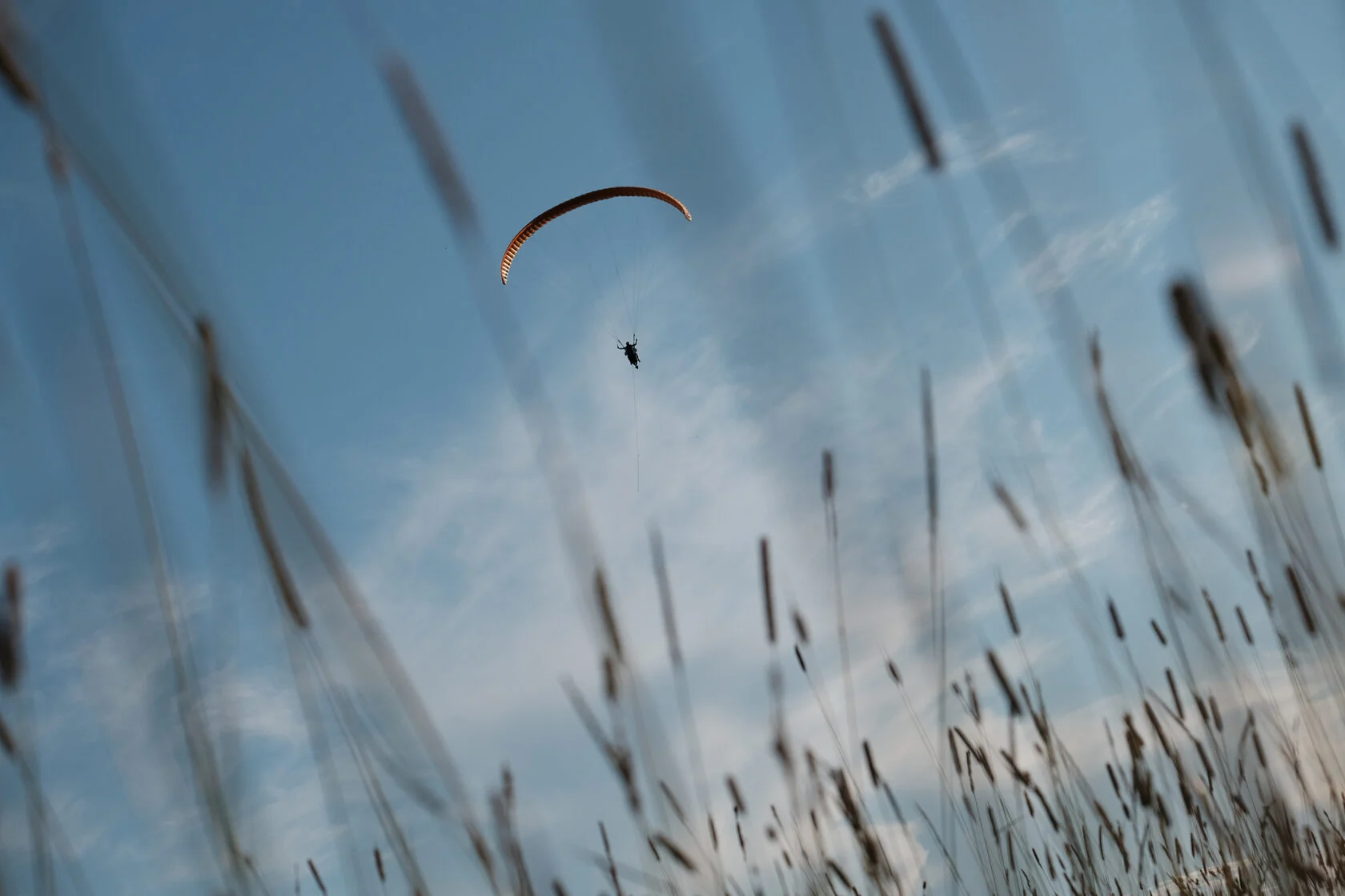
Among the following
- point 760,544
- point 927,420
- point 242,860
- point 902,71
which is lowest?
point 242,860

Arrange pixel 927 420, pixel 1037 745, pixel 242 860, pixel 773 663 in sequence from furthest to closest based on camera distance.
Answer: pixel 1037 745 → pixel 773 663 → pixel 927 420 → pixel 242 860

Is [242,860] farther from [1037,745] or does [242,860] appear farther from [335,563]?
[1037,745]

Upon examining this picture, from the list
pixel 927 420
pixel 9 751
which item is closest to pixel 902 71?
pixel 927 420

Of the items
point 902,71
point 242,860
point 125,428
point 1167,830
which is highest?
point 902,71

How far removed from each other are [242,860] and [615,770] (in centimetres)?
80

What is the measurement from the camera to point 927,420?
7.01 ft

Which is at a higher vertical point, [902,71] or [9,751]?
[902,71]

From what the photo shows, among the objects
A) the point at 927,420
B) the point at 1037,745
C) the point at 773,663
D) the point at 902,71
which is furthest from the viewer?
the point at 1037,745

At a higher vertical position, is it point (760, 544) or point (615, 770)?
point (760, 544)

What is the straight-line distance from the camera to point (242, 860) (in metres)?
1.70

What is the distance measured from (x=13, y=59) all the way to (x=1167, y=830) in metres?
3.63

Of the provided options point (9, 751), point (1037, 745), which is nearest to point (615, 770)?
point (9, 751)

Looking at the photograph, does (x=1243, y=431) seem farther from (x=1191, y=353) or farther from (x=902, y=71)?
(x=902, y=71)

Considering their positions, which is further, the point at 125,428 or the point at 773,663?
the point at 773,663
